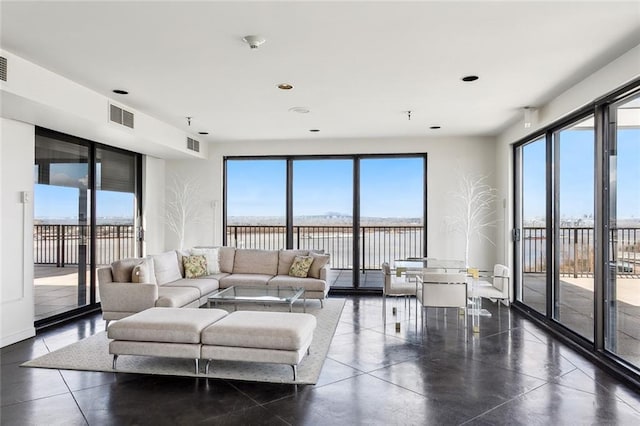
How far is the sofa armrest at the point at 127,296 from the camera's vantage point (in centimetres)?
473

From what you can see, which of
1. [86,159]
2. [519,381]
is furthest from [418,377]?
[86,159]

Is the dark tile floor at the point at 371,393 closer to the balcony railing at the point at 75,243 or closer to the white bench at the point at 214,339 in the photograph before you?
the white bench at the point at 214,339

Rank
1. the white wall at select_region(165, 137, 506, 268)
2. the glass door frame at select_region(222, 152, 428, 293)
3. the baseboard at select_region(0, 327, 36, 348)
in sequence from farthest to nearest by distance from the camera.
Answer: the glass door frame at select_region(222, 152, 428, 293) → the white wall at select_region(165, 137, 506, 268) → the baseboard at select_region(0, 327, 36, 348)

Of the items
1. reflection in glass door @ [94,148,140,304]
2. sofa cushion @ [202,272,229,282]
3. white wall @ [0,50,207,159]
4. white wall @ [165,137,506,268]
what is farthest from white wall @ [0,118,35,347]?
white wall @ [165,137,506,268]

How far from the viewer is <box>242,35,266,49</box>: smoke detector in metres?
3.07

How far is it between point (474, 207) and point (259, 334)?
5.04 metres

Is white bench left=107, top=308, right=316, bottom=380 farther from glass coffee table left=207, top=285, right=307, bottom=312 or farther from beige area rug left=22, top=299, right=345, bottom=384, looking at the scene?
glass coffee table left=207, top=285, right=307, bottom=312

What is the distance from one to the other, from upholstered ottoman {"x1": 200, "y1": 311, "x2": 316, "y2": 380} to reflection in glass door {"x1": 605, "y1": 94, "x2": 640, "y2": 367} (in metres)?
2.83

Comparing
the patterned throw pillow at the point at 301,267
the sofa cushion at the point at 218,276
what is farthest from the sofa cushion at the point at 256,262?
the patterned throw pillow at the point at 301,267

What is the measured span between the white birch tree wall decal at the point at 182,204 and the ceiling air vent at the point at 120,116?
259cm

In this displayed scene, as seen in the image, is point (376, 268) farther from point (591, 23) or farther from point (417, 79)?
point (591, 23)

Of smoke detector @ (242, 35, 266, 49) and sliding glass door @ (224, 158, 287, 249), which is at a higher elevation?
smoke detector @ (242, 35, 266, 49)

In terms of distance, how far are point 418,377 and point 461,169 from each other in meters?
4.56

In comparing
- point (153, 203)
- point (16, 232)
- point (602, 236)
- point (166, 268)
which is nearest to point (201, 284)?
point (166, 268)
